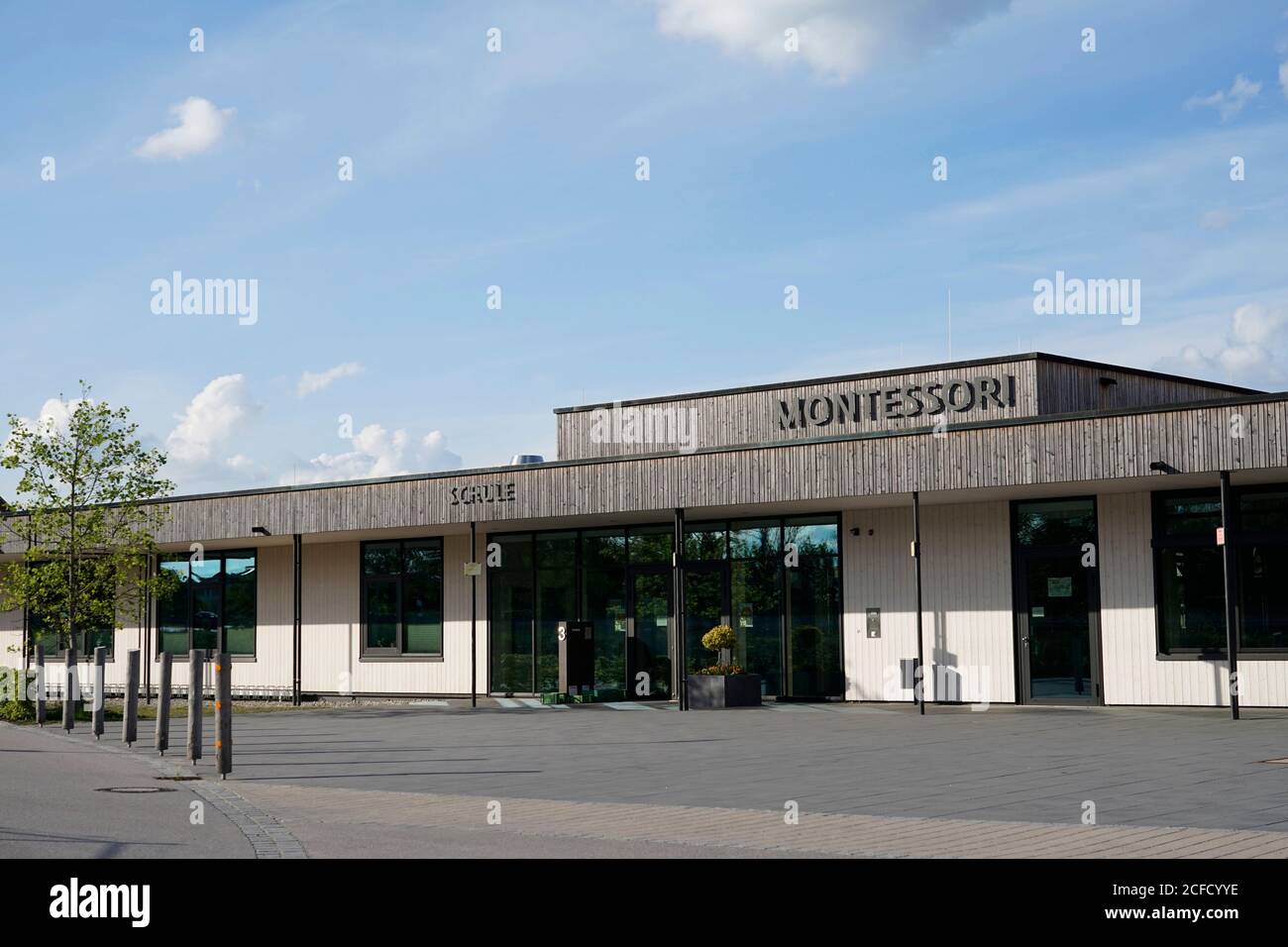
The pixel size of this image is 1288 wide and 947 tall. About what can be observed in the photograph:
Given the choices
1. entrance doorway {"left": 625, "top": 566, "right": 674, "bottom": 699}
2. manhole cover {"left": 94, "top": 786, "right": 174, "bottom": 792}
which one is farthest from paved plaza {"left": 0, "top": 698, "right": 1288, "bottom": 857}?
entrance doorway {"left": 625, "top": 566, "right": 674, "bottom": 699}

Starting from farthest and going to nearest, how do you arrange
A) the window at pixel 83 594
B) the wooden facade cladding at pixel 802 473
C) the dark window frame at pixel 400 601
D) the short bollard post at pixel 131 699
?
the dark window frame at pixel 400 601 → the window at pixel 83 594 → the wooden facade cladding at pixel 802 473 → the short bollard post at pixel 131 699

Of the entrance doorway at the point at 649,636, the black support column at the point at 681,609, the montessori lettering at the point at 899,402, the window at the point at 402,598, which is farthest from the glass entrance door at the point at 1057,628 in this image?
the window at the point at 402,598

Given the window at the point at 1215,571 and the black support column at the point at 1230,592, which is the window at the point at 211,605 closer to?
the window at the point at 1215,571

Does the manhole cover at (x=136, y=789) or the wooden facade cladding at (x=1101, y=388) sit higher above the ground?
the wooden facade cladding at (x=1101, y=388)

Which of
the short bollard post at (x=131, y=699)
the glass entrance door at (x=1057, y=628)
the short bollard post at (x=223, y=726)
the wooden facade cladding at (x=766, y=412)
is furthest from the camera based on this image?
the wooden facade cladding at (x=766, y=412)

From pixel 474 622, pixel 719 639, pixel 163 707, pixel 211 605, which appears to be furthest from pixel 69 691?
pixel 211 605

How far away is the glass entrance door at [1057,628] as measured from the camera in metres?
22.9

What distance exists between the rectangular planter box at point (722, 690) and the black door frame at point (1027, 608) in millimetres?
4249

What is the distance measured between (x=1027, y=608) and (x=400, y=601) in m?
13.6

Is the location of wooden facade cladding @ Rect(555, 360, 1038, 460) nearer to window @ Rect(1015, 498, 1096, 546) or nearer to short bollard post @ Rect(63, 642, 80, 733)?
window @ Rect(1015, 498, 1096, 546)

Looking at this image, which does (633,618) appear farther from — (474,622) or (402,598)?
(402,598)

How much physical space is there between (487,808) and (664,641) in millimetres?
16105

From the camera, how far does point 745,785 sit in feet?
43.0
